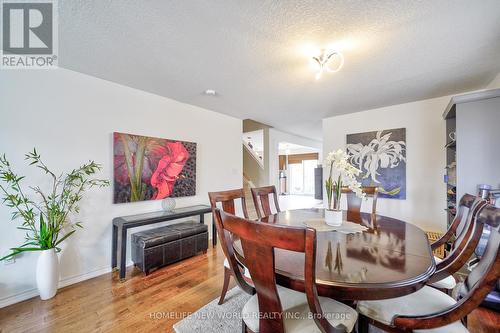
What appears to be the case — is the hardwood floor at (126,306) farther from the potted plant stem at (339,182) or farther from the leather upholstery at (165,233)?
the potted plant stem at (339,182)

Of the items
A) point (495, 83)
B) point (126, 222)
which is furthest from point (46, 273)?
point (495, 83)

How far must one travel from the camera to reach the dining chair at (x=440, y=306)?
838 mm

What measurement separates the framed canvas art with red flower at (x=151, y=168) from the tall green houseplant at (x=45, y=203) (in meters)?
0.36

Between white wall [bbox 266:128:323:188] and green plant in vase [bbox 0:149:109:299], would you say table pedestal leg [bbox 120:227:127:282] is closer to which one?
green plant in vase [bbox 0:149:109:299]

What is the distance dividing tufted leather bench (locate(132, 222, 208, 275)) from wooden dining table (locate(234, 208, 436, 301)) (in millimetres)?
1691

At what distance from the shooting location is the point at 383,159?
358 cm

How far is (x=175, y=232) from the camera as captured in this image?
277 centimetres

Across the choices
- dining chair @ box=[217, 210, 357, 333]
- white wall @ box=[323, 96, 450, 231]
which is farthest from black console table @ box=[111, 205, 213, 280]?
white wall @ box=[323, 96, 450, 231]

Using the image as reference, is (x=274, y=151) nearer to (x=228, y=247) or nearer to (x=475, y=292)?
(x=228, y=247)

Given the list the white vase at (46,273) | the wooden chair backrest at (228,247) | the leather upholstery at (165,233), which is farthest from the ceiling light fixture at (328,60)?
the white vase at (46,273)

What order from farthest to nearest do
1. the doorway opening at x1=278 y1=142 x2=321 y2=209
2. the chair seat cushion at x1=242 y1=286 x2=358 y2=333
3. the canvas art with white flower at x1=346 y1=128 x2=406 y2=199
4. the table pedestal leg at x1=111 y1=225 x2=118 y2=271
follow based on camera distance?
the doorway opening at x1=278 y1=142 x2=321 y2=209 < the canvas art with white flower at x1=346 y1=128 x2=406 y2=199 < the table pedestal leg at x1=111 y1=225 x2=118 y2=271 < the chair seat cushion at x1=242 y1=286 x2=358 y2=333

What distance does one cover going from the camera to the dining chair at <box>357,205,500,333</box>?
84 centimetres

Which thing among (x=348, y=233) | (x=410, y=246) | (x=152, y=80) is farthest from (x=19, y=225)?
(x=410, y=246)

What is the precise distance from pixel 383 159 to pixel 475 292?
314 centimetres
